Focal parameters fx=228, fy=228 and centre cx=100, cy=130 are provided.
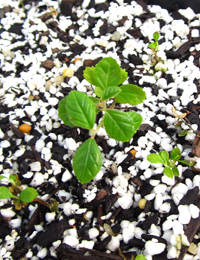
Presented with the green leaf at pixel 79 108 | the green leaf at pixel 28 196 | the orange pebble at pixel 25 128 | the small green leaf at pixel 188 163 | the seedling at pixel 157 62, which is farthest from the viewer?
the seedling at pixel 157 62

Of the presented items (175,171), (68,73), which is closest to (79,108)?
(175,171)

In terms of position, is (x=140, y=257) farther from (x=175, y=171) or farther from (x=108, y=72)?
(x=108, y=72)

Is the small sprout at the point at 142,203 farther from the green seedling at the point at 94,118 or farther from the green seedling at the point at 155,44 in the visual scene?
the green seedling at the point at 155,44

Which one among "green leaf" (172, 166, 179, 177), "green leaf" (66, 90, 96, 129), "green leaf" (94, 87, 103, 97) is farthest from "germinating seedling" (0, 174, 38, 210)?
"green leaf" (172, 166, 179, 177)

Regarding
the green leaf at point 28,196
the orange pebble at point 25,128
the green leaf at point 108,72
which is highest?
the green leaf at point 108,72

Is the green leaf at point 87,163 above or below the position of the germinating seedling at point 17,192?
above

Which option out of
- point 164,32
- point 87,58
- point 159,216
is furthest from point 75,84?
point 159,216

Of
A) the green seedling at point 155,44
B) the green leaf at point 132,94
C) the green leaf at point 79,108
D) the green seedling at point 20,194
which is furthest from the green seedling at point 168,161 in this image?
the green seedling at point 155,44

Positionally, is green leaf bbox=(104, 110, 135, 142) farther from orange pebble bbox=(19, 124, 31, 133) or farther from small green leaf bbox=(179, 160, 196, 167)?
orange pebble bbox=(19, 124, 31, 133)
